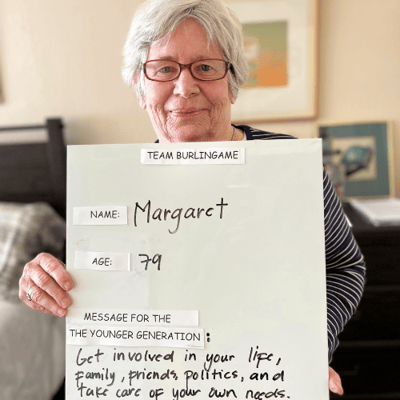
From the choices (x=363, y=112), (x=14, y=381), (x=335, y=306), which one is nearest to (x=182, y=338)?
(x=335, y=306)

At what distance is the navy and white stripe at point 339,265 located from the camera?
663 mm

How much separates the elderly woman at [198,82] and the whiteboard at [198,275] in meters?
0.13

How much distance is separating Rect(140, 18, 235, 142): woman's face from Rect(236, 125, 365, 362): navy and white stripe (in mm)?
179

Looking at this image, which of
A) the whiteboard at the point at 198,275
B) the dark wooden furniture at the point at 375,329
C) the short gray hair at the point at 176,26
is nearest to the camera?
the whiteboard at the point at 198,275

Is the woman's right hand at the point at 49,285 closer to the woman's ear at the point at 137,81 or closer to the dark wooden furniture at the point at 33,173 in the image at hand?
the woman's ear at the point at 137,81

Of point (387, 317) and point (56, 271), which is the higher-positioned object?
point (56, 271)

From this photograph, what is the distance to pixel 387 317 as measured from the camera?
147cm

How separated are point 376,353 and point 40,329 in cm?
154

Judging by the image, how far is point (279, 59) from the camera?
170 centimetres

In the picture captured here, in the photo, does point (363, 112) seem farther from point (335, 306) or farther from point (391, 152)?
point (335, 306)

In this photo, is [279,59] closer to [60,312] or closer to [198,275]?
[198,275]

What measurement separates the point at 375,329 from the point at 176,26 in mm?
1502

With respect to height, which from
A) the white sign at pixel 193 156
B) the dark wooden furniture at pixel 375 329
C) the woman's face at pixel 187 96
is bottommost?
the dark wooden furniture at pixel 375 329

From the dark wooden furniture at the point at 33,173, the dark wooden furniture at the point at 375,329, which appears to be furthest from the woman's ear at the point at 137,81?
the dark wooden furniture at the point at 33,173
